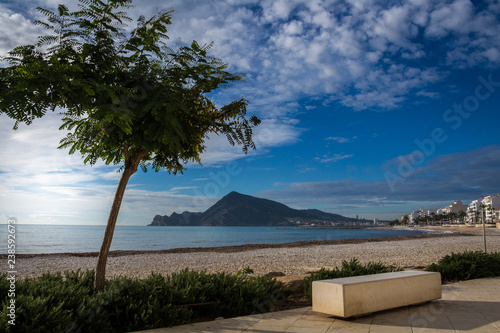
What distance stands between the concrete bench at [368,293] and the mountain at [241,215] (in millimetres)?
135096

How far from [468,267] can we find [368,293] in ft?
19.9

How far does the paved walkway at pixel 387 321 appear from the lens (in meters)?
5.31

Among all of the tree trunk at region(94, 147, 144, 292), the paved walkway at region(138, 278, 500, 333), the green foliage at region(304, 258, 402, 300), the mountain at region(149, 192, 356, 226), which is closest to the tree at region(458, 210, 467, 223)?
the mountain at region(149, 192, 356, 226)

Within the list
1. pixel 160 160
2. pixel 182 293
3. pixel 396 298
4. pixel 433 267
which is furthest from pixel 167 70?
pixel 433 267

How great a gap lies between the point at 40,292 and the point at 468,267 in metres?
10.4

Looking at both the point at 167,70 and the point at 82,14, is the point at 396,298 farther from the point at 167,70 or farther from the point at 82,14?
the point at 82,14

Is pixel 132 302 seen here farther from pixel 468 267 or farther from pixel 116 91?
pixel 468 267

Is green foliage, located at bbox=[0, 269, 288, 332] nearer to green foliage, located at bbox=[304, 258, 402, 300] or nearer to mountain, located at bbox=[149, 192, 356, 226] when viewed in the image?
green foliage, located at bbox=[304, 258, 402, 300]

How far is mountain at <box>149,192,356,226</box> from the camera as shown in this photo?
472ft

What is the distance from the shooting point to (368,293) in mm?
5926

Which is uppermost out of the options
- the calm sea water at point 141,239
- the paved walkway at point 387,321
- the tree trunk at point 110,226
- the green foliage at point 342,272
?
the tree trunk at point 110,226

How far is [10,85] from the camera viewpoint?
463 cm

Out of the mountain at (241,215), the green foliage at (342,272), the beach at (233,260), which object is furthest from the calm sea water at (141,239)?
the mountain at (241,215)

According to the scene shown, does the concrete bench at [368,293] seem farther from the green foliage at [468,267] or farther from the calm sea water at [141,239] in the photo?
the calm sea water at [141,239]
